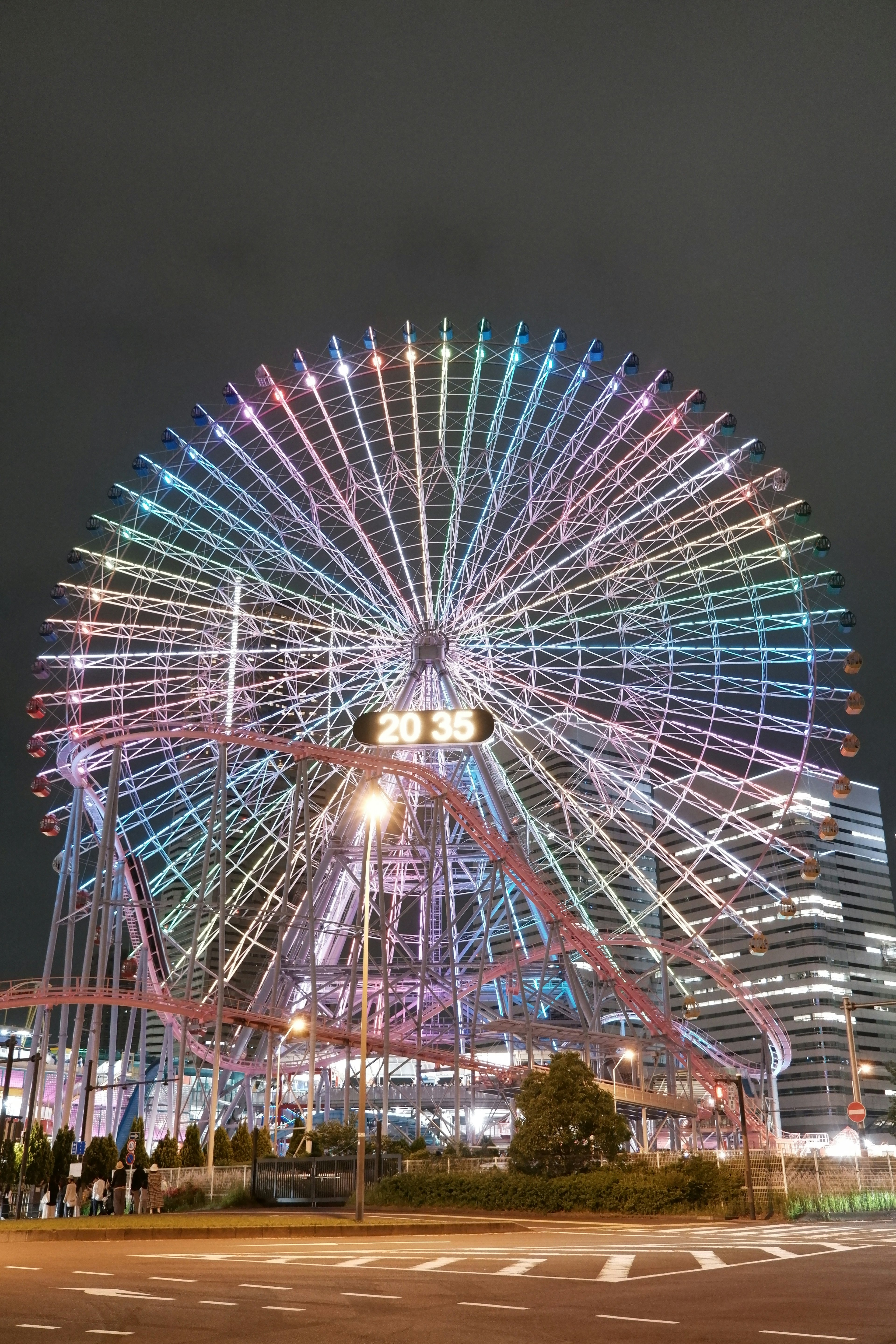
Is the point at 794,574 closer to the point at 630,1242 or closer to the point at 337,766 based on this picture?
the point at 337,766

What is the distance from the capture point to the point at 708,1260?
15.8m

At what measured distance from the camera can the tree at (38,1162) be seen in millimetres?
33938

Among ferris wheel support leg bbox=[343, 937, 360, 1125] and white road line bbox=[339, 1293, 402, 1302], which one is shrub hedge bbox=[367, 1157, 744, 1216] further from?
white road line bbox=[339, 1293, 402, 1302]

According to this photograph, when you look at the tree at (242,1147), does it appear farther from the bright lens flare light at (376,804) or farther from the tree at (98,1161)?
the bright lens flare light at (376,804)

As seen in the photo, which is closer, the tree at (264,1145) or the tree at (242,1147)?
the tree at (264,1145)

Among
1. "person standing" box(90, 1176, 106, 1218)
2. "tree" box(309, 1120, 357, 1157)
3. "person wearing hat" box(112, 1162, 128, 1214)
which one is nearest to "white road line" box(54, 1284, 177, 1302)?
"person wearing hat" box(112, 1162, 128, 1214)

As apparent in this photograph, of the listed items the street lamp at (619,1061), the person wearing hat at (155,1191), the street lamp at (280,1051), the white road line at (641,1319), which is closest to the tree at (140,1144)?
the person wearing hat at (155,1191)

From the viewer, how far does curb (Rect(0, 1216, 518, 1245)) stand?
72.0 feet

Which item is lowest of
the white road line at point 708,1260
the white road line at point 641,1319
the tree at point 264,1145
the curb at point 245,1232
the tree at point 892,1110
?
the curb at point 245,1232

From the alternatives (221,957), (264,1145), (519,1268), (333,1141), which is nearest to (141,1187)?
(264,1145)

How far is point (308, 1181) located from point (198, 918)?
12.4 m

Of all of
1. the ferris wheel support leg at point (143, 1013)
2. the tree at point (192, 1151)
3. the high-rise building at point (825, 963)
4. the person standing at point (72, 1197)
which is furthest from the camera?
the high-rise building at point (825, 963)

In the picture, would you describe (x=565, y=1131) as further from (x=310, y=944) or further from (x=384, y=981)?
(x=310, y=944)

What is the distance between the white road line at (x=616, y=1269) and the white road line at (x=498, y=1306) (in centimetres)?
223
